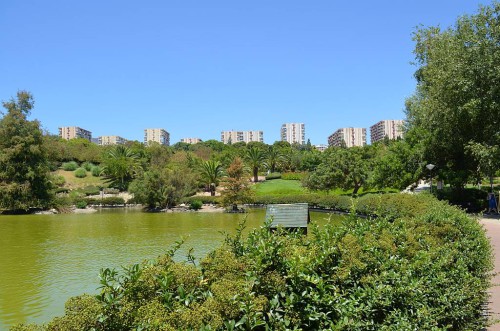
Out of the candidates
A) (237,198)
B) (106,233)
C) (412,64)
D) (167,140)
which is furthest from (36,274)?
(167,140)

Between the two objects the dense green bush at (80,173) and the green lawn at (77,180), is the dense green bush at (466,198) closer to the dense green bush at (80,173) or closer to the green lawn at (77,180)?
the green lawn at (77,180)

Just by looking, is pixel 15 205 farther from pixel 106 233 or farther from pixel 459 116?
pixel 459 116

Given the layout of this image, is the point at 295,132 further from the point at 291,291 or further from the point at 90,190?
the point at 291,291

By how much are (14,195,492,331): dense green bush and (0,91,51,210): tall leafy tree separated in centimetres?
3819

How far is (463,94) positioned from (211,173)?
32986 millimetres

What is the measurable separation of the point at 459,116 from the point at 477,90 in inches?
79.8

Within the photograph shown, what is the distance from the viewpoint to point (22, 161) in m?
37.4

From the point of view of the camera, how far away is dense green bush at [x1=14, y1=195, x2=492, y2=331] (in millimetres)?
2494

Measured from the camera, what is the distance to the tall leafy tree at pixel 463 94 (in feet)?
63.0

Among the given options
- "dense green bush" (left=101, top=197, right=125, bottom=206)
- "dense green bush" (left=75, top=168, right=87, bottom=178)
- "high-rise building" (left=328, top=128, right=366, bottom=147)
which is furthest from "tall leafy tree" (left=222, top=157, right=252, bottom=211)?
"high-rise building" (left=328, top=128, right=366, bottom=147)

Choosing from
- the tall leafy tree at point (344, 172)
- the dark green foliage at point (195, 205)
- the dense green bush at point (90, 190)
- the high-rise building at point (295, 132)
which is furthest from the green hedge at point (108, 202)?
the high-rise building at point (295, 132)

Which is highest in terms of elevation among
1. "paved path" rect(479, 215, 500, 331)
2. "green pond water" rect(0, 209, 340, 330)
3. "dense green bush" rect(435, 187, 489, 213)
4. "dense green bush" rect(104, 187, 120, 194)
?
"dense green bush" rect(104, 187, 120, 194)

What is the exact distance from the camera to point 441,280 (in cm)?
394

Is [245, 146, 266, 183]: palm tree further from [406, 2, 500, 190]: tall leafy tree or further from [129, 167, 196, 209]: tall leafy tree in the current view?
[406, 2, 500, 190]: tall leafy tree
